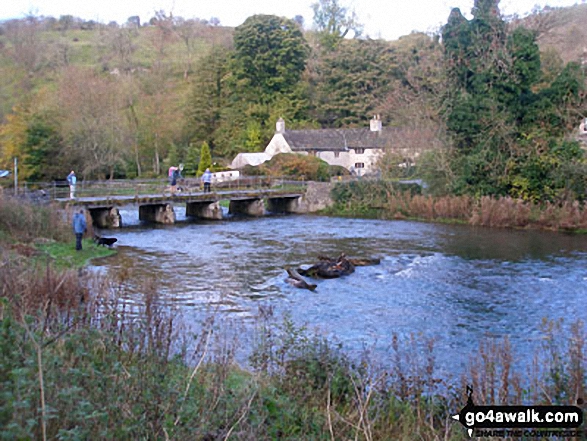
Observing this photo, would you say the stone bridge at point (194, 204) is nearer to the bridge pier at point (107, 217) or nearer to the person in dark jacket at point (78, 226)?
the bridge pier at point (107, 217)

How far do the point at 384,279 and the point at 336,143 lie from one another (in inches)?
1778

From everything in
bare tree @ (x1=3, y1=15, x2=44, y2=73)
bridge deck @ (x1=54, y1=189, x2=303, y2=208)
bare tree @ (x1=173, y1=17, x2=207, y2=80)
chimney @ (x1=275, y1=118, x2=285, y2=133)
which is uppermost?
bare tree @ (x1=173, y1=17, x2=207, y2=80)

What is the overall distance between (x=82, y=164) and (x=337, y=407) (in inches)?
1943

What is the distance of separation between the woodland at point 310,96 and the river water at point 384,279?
6.61m

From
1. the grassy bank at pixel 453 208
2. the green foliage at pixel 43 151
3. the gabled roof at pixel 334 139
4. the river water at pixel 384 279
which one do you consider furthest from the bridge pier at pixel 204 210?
the gabled roof at pixel 334 139

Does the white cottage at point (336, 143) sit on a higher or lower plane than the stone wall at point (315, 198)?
higher

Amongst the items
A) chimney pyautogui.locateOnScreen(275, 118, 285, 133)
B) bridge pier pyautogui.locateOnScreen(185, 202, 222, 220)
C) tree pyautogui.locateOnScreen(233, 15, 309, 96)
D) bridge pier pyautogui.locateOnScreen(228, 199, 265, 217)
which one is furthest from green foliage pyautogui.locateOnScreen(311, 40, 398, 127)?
bridge pier pyautogui.locateOnScreen(185, 202, 222, 220)

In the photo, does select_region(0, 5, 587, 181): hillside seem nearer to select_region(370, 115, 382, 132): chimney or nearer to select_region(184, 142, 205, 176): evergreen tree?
select_region(184, 142, 205, 176): evergreen tree

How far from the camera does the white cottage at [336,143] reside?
6456 cm

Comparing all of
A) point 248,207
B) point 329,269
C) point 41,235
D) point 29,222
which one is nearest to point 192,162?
point 248,207

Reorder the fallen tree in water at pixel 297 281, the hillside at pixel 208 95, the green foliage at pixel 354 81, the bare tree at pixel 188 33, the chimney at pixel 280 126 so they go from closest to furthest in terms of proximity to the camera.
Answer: the fallen tree in water at pixel 297 281
the hillside at pixel 208 95
the chimney at pixel 280 126
the green foliage at pixel 354 81
the bare tree at pixel 188 33

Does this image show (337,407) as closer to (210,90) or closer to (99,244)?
(99,244)

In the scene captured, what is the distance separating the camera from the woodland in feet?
127

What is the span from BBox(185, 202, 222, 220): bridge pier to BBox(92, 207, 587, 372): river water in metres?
4.88
